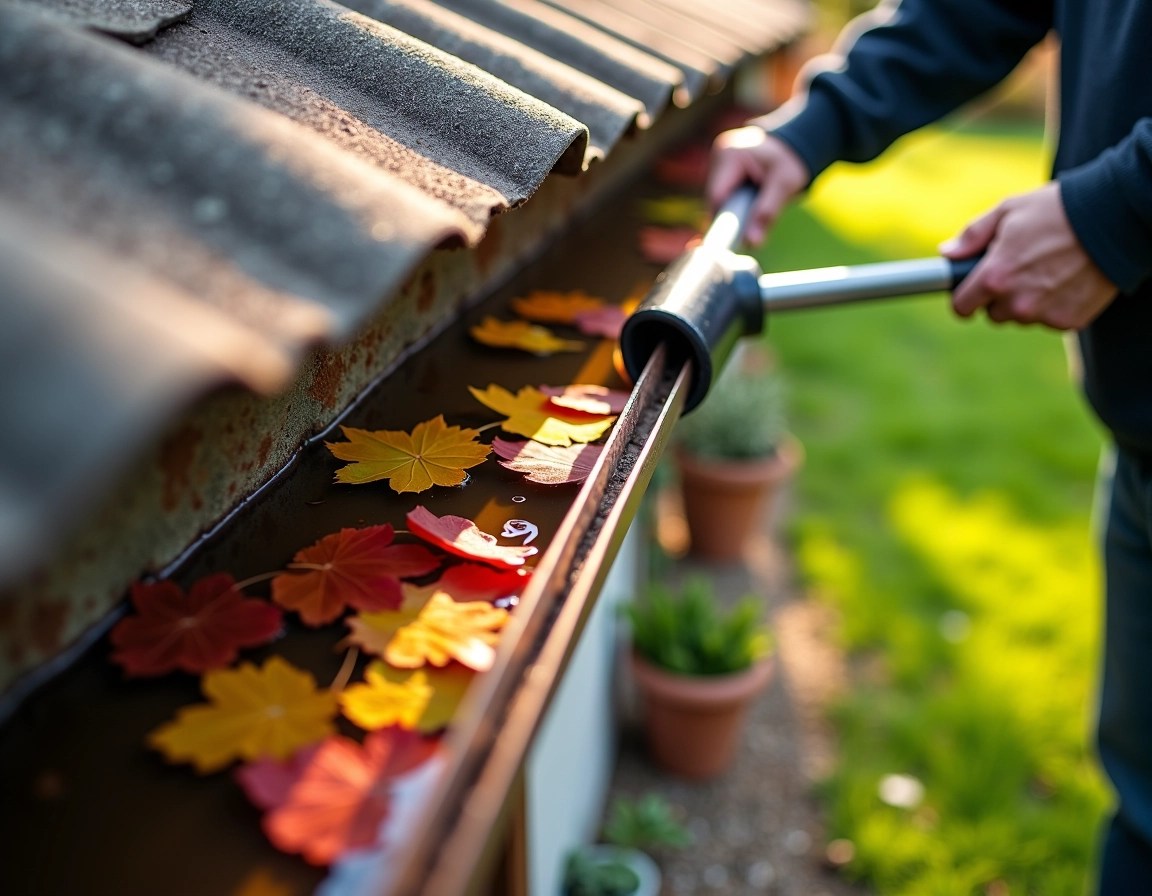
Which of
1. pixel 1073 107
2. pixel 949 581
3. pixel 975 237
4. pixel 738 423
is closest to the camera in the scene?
pixel 975 237

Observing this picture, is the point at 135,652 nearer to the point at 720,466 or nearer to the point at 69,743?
the point at 69,743

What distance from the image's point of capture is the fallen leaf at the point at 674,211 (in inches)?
81.4

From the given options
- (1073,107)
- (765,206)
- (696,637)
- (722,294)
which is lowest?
(696,637)

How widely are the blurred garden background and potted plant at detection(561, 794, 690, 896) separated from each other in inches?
19.5

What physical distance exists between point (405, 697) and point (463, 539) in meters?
0.19

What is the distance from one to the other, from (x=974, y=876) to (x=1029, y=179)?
28.4ft

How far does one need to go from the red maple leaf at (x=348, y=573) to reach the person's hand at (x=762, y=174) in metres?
1.19

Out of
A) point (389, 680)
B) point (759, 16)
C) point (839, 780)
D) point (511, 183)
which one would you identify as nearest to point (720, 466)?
point (839, 780)

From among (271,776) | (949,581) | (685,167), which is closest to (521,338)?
(271,776)

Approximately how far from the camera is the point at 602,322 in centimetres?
144

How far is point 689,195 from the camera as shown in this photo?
2.32 metres

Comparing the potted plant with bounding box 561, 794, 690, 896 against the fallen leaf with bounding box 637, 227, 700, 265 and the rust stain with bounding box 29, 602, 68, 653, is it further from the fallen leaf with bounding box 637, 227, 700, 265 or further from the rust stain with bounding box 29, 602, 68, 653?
the rust stain with bounding box 29, 602, 68, 653

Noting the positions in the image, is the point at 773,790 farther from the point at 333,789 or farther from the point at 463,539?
the point at 333,789

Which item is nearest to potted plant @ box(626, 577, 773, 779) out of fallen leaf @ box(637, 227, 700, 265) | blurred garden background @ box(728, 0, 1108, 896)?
blurred garden background @ box(728, 0, 1108, 896)
